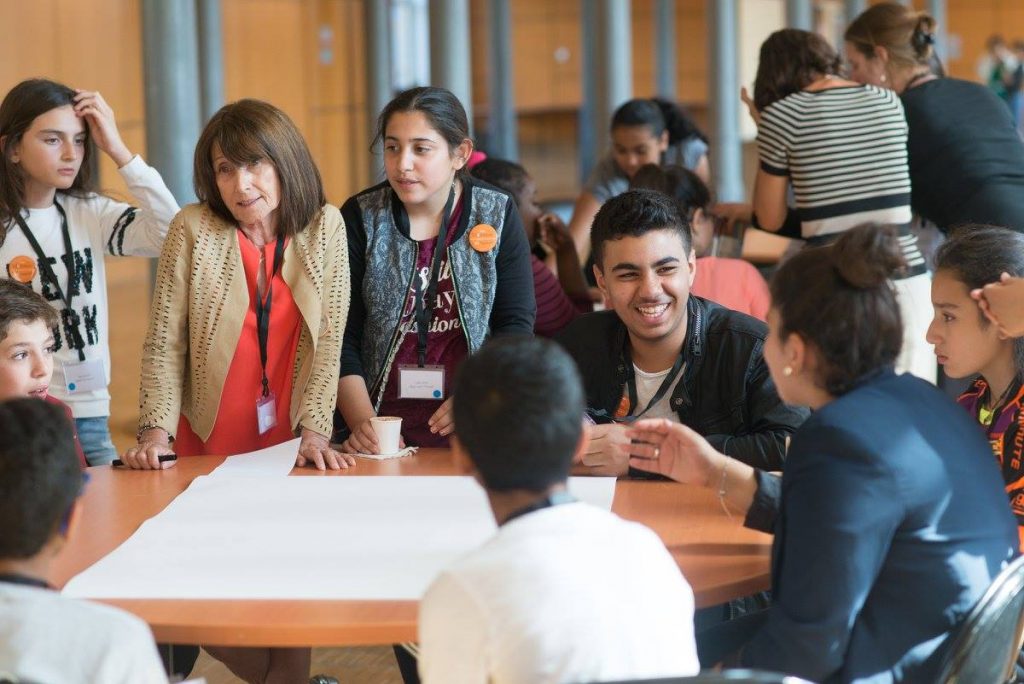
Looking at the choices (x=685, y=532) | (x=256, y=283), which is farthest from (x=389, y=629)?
(x=256, y=283)

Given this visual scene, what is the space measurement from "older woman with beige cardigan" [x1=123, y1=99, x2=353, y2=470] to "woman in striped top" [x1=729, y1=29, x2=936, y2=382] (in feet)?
5.43

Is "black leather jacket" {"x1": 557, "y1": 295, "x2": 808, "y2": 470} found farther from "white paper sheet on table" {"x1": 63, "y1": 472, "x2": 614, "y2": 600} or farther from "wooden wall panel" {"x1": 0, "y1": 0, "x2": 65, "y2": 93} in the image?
"wooden wall panel" {"x1": 0, "y1": 0, "x2": 65, "y2": 93}

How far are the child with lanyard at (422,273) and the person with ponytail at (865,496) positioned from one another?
113cm

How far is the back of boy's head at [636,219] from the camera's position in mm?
2672

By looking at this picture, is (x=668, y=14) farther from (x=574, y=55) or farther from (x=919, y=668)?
(x=919, y=668)

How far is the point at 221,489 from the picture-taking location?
2.36 meters

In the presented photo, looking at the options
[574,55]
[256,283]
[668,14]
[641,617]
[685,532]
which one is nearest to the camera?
[641,617]

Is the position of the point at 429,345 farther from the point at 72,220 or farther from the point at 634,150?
the point at 634,150

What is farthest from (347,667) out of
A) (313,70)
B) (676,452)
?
(313,70)

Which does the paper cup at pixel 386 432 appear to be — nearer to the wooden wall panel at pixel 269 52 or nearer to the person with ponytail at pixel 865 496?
the person with ponytail at pixel 865 496

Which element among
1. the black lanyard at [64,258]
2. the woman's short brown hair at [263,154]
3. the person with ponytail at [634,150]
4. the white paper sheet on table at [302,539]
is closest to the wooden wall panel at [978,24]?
the person with ponytail at [634,150]

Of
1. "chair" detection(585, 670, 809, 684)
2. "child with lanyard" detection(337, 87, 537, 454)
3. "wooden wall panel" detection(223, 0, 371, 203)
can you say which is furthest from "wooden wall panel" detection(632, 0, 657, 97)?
"chair" detection(585, 670, 809, 684)

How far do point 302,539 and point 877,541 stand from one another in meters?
0.90

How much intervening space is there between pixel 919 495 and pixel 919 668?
26 centimetres
